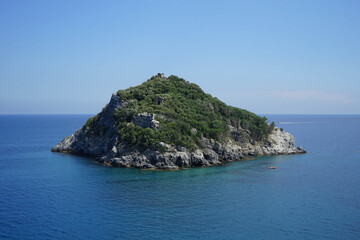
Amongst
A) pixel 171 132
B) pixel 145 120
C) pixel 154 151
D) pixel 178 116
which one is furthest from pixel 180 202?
pixel 178 116

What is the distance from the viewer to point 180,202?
1859 inches

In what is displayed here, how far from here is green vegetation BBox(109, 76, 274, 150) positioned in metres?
74.0

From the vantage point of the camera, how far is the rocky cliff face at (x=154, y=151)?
70.6 m

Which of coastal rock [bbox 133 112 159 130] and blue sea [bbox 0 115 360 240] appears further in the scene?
coastal rock [bbox 133 112 159 130]

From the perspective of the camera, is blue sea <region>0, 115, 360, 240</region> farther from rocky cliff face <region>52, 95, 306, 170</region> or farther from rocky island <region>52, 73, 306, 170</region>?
rocky island <region>52, 73, 306, 170</region>

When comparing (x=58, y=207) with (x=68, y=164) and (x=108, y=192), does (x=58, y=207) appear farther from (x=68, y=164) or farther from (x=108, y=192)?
(x=68, y=164)

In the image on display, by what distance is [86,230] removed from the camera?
37469 millimetres

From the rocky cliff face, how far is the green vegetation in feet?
5.58

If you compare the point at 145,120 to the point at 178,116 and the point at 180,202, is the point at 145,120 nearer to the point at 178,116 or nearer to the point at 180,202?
the point at 178,116

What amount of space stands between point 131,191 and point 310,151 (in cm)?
6903

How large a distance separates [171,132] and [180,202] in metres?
29.1

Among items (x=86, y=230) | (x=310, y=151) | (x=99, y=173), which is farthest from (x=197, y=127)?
(x=86, y=230)

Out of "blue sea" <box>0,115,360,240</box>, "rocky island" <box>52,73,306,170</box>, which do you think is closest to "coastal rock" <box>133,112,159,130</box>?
"rocky island" <box>52,73,306,170</box>

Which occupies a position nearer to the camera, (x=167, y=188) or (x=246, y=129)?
(x=167, y=188)
